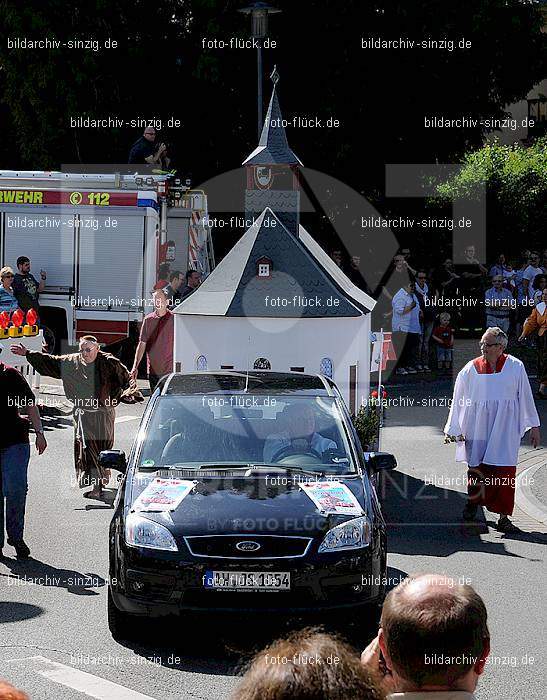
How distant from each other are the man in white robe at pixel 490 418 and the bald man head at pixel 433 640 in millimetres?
8356

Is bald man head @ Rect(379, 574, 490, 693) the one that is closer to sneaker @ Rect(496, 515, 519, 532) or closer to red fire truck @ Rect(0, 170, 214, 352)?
sneaker @ Rect(496, 515, 519, 532)

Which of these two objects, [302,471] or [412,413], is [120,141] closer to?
[412,413]

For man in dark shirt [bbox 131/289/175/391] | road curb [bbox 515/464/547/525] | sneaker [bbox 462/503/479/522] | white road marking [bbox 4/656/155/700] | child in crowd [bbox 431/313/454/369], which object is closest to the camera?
white road marking [bbox 4/656/155/700]

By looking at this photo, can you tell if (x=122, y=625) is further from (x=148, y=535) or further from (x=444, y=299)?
(x=444, y=299)

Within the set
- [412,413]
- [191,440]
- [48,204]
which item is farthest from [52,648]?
[48,204]

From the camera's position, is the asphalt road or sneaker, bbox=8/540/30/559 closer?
the asphalt road

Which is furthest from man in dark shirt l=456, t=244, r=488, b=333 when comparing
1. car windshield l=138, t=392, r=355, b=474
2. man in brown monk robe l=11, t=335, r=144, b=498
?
car windshield l=138, t=392, r=355, b=474

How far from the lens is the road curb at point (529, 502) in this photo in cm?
1202

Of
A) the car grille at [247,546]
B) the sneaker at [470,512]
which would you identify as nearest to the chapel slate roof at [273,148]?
the sneaker at [470,512]

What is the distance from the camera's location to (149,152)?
24.2 meters

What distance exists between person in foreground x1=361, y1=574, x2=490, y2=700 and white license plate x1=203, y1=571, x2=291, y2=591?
14.7 feet

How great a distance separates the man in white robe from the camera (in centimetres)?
1149

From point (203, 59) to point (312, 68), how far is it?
2.63 metres

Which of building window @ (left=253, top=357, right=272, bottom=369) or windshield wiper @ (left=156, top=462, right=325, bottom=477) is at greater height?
building window @ (left=253, top=357, right=272, bottom=369)
